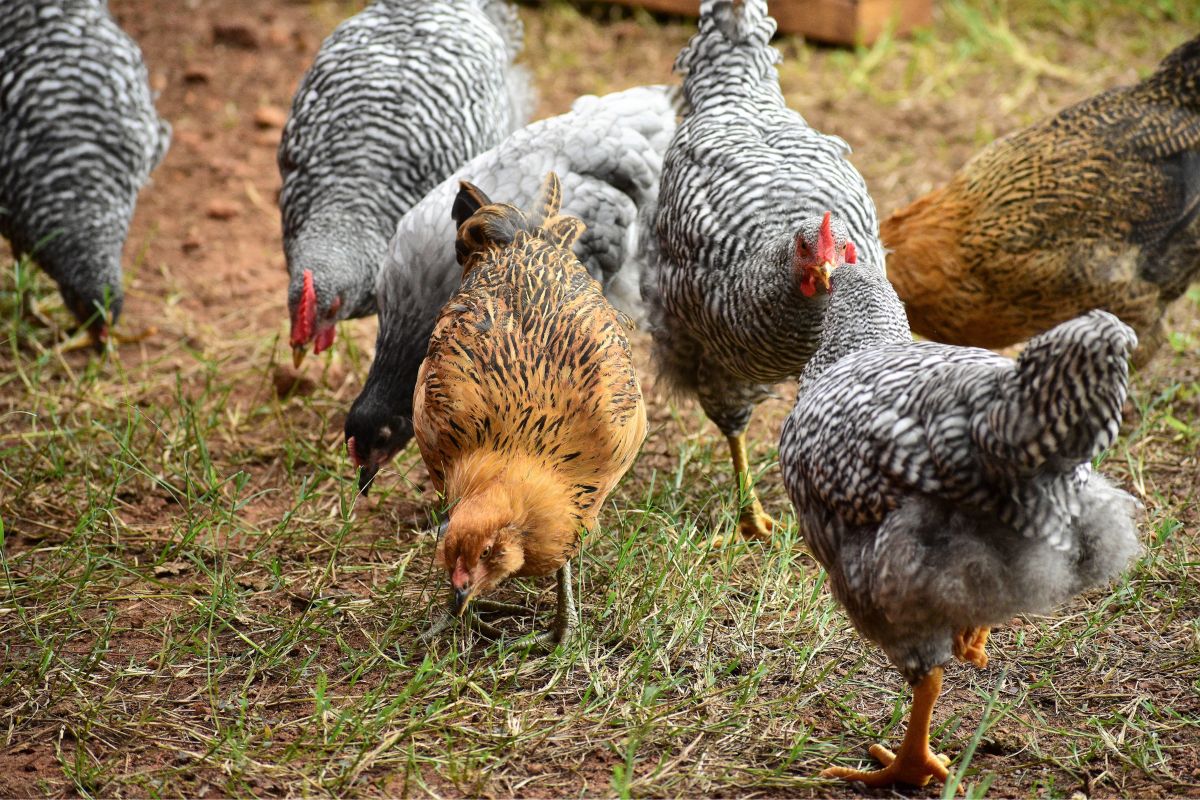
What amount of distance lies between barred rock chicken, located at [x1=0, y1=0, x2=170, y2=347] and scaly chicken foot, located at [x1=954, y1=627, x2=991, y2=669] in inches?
158

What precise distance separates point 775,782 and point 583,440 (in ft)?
3.55

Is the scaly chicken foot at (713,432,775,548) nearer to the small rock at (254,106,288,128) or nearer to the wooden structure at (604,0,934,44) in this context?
the small rock at (254,106,288,128)

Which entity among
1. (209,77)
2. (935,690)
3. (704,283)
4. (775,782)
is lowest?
(209,77)

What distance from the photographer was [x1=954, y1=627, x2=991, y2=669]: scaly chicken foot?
10.1 ft

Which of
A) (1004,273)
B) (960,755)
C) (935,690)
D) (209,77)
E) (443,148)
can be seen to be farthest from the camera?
(209,77)

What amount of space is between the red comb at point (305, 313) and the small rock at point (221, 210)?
2.36 meters

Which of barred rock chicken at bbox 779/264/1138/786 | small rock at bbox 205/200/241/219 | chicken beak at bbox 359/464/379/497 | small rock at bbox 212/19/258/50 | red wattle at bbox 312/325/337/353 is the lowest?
small rock at bbox 205/200/241/219

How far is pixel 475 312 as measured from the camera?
361 centimetres

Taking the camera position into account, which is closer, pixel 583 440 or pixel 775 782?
pixel 775 782

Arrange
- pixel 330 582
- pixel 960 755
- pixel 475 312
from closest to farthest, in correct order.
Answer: pixel 960 755 < pixel 475 312 < pixel 330 582

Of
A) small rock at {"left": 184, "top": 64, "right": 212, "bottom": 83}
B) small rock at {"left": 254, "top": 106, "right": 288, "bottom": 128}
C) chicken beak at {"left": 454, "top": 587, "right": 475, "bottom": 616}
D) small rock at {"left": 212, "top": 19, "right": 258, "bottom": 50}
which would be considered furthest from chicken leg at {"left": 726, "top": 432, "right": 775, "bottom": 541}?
small rock at {"left": 212, "top": 19, "right": 258, "bottom": 50}

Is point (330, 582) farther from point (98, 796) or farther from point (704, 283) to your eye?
point (704, 283)

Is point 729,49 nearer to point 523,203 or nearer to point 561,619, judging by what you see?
point 523,203

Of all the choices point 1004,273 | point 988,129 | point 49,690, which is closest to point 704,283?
point 1004,273
